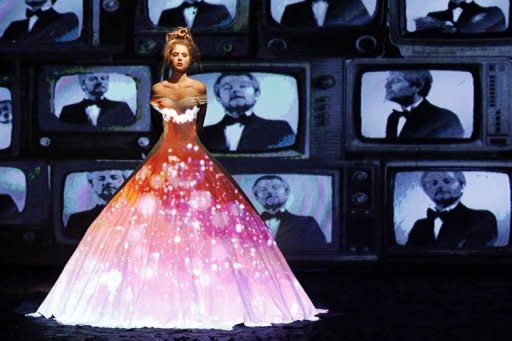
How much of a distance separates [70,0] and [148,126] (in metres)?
0.92

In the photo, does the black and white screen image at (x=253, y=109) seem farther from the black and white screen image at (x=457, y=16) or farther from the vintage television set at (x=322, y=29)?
the black and white screen image at (x=457, y=16)

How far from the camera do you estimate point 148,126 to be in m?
6.31

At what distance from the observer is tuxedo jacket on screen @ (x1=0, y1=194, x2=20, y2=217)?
20.7 ft

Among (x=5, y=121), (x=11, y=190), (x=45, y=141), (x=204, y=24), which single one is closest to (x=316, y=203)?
(x=204, y=24)

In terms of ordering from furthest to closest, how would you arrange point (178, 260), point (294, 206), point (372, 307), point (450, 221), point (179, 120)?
point (450, 221) < point (294, 206) < point (372, 307) < point (179, 120) < point (178, 260)

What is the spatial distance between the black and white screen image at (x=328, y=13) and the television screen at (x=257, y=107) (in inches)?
11.4

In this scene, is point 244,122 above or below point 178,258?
above

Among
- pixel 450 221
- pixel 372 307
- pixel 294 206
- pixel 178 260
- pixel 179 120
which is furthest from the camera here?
pixel 450 221

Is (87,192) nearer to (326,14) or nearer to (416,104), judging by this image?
(326,14)

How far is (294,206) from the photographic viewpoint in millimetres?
6227

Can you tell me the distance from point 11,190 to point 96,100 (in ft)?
2.54

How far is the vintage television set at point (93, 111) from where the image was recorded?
628 centimetres

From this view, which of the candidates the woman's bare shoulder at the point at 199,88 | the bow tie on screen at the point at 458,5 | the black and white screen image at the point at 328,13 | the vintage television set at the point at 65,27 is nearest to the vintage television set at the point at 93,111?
the vintage television set at the point at 65,27

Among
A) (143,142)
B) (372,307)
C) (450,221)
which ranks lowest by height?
(372,307)
